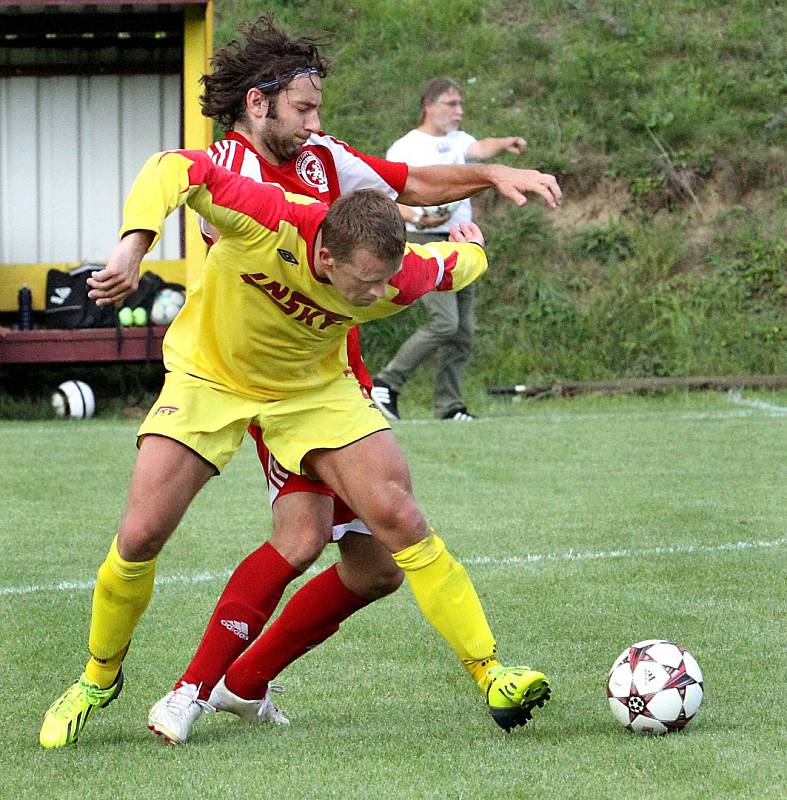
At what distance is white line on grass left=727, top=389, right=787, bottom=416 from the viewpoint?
10911 millimetres

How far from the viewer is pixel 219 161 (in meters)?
4.21

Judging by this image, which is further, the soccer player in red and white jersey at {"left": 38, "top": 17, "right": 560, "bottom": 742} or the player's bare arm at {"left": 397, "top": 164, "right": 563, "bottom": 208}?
the player's bare arm at {"left": 397, "top": 164, "right": 563, "bottom": 208}

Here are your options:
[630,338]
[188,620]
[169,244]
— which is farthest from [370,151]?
[188,620]

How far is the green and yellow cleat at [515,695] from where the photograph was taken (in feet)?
12.2

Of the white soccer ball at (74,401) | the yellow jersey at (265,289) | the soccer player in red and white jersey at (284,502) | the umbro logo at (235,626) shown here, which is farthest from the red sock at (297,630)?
the white soccer ball at (74,401)

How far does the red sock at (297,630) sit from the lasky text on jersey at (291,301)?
804 millimetres

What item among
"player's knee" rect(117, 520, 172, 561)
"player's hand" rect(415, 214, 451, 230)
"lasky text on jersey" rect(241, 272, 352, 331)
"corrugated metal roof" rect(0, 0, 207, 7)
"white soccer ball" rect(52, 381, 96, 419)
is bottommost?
"white soccer ball" rect(52, 381, 96, 419)

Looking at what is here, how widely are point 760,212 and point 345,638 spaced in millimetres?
10233

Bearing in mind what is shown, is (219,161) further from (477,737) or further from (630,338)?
(630,338)

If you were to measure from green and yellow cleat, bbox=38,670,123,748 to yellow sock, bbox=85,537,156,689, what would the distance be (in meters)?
0.03

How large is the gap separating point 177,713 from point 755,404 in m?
8.29

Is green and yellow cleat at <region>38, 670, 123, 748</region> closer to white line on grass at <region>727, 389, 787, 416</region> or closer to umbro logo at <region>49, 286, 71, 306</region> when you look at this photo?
white line on grass at <region>727, 389, 787, 416</region>

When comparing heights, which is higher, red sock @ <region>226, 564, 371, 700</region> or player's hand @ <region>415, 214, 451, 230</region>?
player's hand @ <region>415, 214, 451, 230</region>

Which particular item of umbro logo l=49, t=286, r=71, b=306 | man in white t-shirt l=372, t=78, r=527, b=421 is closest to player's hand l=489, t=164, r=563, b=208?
man in white t-shirt l=372, t=78, r=527, b=421
